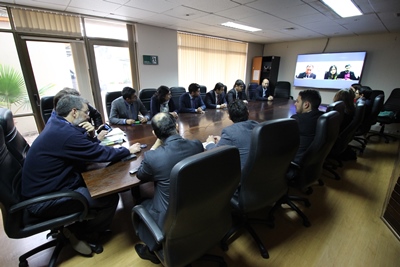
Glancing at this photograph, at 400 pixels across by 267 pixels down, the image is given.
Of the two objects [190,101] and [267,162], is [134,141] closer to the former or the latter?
[267,162]

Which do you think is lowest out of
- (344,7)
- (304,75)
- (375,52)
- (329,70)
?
(304,75)

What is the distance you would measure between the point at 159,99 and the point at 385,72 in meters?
5.70

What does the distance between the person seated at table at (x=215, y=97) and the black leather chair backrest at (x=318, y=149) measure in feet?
7.33

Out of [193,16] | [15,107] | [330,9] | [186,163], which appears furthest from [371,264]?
[15,107]

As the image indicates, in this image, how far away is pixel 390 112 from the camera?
4.20 m

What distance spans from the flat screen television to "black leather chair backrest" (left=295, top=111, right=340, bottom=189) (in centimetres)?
481

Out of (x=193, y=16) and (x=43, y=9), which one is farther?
(x=193, y=16)

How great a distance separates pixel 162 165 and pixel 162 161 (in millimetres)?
23

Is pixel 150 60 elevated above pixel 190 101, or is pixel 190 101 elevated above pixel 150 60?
pixel 150 60

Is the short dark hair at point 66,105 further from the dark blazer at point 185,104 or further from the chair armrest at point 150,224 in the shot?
Answer: the dark blazer at point 185,104

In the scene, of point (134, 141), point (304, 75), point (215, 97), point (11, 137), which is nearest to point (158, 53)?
point (215, 97)

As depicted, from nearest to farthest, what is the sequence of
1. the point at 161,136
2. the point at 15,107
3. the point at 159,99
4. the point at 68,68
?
the point at 161,136
the point at 159,99
the point at 15,107
the point at 68,68

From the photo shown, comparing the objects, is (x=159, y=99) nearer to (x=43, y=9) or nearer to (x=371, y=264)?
(x=43, y=9)

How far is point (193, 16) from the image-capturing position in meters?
3.55
